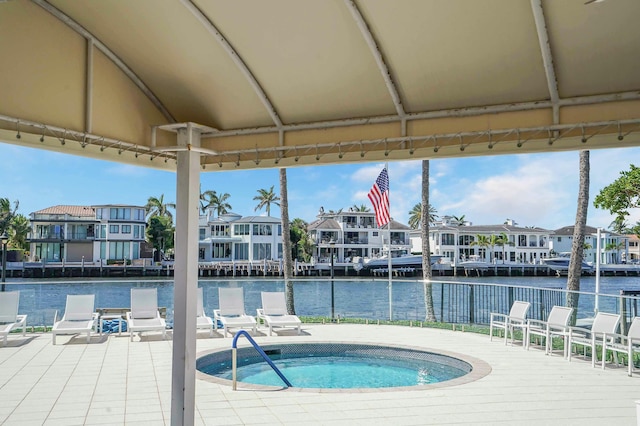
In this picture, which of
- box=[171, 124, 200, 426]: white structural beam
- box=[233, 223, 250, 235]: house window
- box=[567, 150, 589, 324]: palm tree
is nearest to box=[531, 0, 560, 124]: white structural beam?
box=[171, 124, 200, 426]: white structural beam

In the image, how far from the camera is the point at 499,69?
3482mm

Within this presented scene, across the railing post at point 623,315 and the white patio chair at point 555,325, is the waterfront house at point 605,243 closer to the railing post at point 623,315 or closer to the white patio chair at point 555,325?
the white patio chair at point 555,325

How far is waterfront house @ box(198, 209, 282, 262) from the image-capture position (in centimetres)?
4975

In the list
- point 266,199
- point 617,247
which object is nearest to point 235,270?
point 266,199

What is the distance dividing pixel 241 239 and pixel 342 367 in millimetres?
41067

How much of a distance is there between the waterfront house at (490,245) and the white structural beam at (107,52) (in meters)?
54.1

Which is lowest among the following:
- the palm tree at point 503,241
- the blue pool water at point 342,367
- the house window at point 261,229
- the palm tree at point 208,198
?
the blue pool water at point 342,367

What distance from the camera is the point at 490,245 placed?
203 feet

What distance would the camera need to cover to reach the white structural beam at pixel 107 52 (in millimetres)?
3435

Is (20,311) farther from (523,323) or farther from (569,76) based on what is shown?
(569,76)

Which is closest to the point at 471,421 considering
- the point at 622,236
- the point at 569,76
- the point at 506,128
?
the point at 506,128

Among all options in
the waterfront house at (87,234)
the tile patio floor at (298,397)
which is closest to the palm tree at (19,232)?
the waterfront house at (87,234)

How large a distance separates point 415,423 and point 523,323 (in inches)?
195

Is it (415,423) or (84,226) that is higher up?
(84,226)
